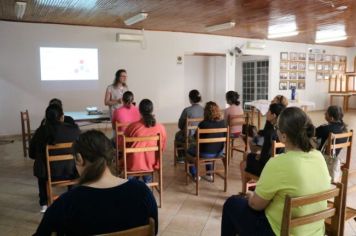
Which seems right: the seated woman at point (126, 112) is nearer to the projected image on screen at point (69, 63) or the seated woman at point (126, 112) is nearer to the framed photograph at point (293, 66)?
the projected image on screen at point (69, 63)


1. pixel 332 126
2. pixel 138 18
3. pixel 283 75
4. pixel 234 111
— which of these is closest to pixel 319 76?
pixel 283 75

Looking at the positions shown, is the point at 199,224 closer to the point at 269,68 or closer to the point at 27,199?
the point at 27,199

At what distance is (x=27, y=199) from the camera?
341 cm

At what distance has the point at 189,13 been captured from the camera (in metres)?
6.25

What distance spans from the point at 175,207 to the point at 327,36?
8.38 meters

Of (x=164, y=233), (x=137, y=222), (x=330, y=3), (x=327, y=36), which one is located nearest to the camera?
(x=137, y=222)

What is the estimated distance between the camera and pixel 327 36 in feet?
30.9

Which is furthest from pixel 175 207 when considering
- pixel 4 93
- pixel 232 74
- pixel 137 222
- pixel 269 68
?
pixel 269 68

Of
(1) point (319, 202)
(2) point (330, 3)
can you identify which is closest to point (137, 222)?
(1) point (319, 202)

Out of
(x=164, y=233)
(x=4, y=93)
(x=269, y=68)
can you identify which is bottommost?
(x=164, y=233)

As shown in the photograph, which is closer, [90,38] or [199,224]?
[199,224]

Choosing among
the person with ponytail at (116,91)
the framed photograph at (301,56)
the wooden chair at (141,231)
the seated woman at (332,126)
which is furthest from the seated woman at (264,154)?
the framed photograph at (301,56)

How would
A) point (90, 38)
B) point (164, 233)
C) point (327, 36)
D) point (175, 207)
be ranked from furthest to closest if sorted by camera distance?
point (327, 36), point (90, 38), point (175, 207), point (164, 233)

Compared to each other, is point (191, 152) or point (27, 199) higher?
point (191, 152)
